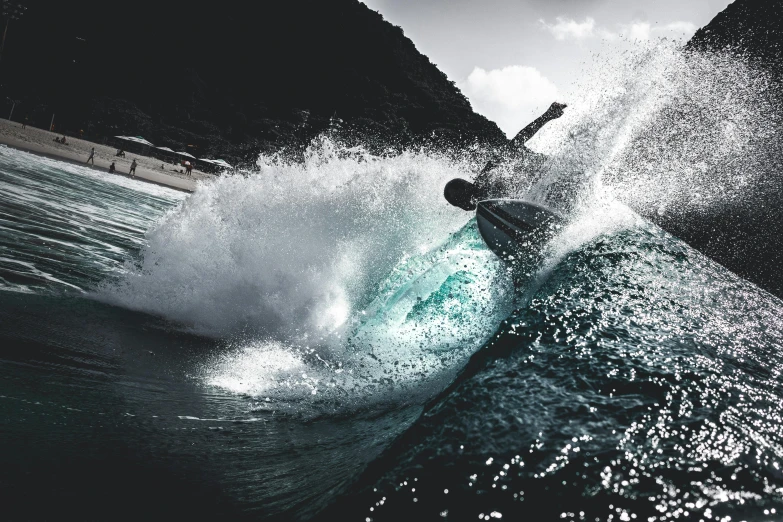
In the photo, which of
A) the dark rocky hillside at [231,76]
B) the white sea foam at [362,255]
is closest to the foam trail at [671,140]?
the white sea foam at [362,255]

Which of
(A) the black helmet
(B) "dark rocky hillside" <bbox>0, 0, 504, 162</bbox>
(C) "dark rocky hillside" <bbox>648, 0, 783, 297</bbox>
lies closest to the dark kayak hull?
(A) the black helmet

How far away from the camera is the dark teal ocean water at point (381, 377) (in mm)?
1539

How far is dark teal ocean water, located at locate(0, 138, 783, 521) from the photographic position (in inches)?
60.6

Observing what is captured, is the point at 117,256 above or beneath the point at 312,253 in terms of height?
beneath

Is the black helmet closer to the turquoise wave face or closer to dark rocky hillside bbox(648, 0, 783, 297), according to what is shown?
the turquoise wave face

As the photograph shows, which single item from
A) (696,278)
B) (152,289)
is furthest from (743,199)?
(152,289)

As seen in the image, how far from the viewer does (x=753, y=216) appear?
12.1 m

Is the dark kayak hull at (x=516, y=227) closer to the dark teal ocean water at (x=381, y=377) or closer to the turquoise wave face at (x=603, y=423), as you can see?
the dark teal ocean water at (x=381, y=377)

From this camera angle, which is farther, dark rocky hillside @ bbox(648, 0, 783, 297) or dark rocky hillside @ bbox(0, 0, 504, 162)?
dark rocky hillside @ bbox(0, 0, 504, 162)

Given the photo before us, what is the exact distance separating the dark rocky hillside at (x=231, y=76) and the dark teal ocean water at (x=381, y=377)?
49.2 meters

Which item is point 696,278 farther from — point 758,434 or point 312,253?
point 312,253

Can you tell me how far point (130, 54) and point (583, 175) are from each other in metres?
107

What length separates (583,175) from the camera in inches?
218

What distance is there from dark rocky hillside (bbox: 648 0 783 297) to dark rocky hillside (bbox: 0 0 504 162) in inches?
2033
